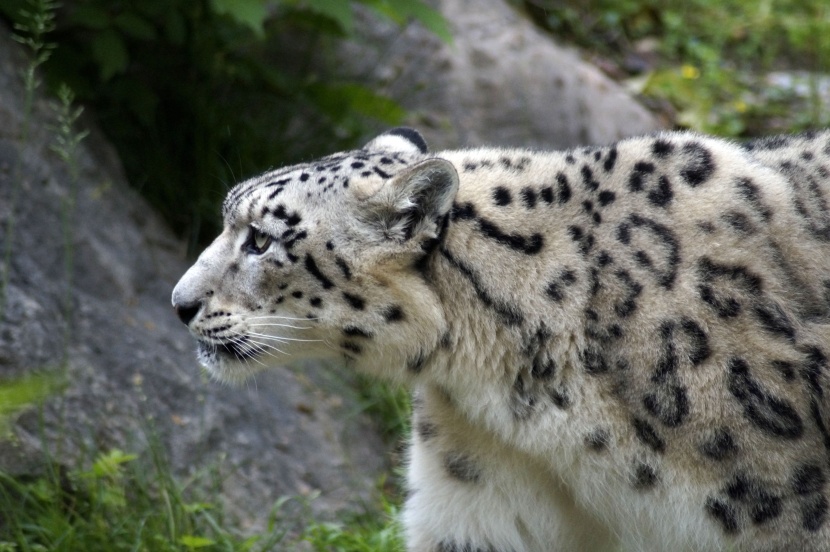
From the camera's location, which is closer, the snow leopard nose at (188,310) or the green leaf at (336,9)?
the snow leopard nose at (188,310)

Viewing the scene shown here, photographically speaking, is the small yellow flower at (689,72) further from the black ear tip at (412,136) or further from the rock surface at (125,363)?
the black ear tip at (412,136)

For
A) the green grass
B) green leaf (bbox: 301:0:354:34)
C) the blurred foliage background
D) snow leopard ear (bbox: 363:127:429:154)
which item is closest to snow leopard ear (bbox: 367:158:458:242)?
snow leopard ear (bbox: 363:127:429:154)

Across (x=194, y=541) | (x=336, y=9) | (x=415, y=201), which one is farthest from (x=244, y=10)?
(x=194, y=541)

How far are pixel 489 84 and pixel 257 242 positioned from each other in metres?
5.66

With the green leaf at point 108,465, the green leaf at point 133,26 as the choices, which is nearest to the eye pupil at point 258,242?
the green leaf at point 108,465

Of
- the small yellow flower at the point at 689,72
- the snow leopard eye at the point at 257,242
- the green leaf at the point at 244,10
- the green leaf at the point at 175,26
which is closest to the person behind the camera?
the snow leopard eye at the point at 257,242

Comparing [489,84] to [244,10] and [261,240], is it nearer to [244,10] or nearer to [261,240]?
[244,10]

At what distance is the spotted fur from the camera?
380cm

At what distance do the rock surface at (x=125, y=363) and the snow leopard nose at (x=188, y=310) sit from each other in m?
1.01

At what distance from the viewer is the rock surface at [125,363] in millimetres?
5512

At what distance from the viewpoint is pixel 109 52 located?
6387 mm

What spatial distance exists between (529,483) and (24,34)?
4.23 m

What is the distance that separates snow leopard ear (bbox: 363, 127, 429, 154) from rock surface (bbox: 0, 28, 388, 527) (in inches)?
62.5

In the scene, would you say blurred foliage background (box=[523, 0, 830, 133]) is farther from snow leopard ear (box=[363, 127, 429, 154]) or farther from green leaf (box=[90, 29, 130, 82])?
snow leopard ear (box=[363, 127, 429, 154])
